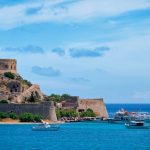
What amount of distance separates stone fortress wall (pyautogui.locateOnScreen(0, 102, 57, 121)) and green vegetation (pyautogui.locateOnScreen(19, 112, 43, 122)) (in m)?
0.63

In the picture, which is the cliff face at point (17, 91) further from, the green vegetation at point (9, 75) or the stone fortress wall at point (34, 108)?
the stone fortress wall at point (34, 108)

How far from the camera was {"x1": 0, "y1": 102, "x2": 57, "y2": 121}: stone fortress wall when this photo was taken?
114m

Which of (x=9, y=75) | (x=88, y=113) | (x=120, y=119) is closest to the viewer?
(x=9, y=75)

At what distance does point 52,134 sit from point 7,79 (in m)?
35.9

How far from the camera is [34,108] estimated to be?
376ft

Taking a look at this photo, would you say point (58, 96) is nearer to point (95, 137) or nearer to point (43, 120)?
point (43, 120)

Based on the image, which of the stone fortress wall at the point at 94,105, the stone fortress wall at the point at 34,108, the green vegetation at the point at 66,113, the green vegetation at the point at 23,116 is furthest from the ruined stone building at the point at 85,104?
the green vegetation at the point at 23,116

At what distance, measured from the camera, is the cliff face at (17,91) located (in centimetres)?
12369

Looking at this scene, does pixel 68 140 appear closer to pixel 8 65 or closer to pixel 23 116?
pixel 23 116

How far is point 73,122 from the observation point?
403ft

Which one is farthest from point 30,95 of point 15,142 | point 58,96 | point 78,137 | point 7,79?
point 15,142

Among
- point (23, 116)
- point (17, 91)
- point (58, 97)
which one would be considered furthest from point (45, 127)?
point (58, 97)

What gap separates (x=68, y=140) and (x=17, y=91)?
44951 mm

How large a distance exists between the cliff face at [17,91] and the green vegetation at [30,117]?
8345 mm
